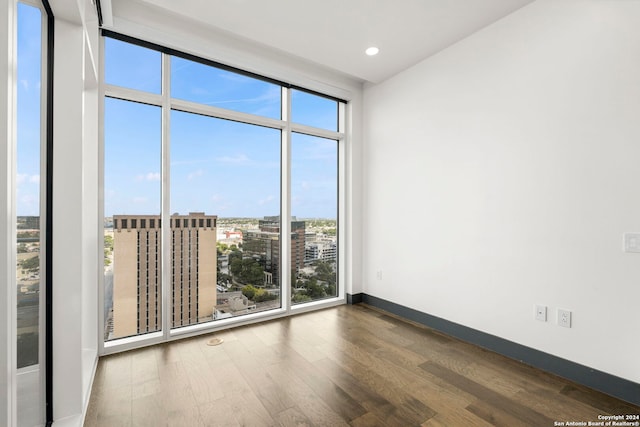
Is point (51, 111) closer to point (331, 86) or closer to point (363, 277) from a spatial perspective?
point (331, 86)

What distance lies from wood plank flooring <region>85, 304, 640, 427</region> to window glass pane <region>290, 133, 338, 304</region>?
3.19 feet

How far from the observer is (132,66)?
2.68 metres

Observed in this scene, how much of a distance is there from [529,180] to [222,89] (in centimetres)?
291

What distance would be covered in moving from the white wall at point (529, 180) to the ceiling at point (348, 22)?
235mm

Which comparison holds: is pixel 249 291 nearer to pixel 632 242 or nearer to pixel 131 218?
pixel 131 218

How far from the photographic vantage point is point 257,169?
3385 millimetres

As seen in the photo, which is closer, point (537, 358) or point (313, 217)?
point (537, 358)

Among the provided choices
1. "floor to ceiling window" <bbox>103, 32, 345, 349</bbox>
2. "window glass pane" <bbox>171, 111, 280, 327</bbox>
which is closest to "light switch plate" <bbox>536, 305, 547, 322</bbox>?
"floor to ceiling window" <bbox>103, 32, 345, 349</bbox>

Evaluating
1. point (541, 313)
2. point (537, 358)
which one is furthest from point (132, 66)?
point (537, 358)

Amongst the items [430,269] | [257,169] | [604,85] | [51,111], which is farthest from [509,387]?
[51,111]

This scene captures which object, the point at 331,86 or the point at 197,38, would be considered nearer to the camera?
the point at 197,38

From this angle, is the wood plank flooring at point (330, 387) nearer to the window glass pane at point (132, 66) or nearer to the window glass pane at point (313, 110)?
the window glass pane at point (132, 66)

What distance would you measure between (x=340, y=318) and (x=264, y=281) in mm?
937

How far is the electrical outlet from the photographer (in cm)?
221
